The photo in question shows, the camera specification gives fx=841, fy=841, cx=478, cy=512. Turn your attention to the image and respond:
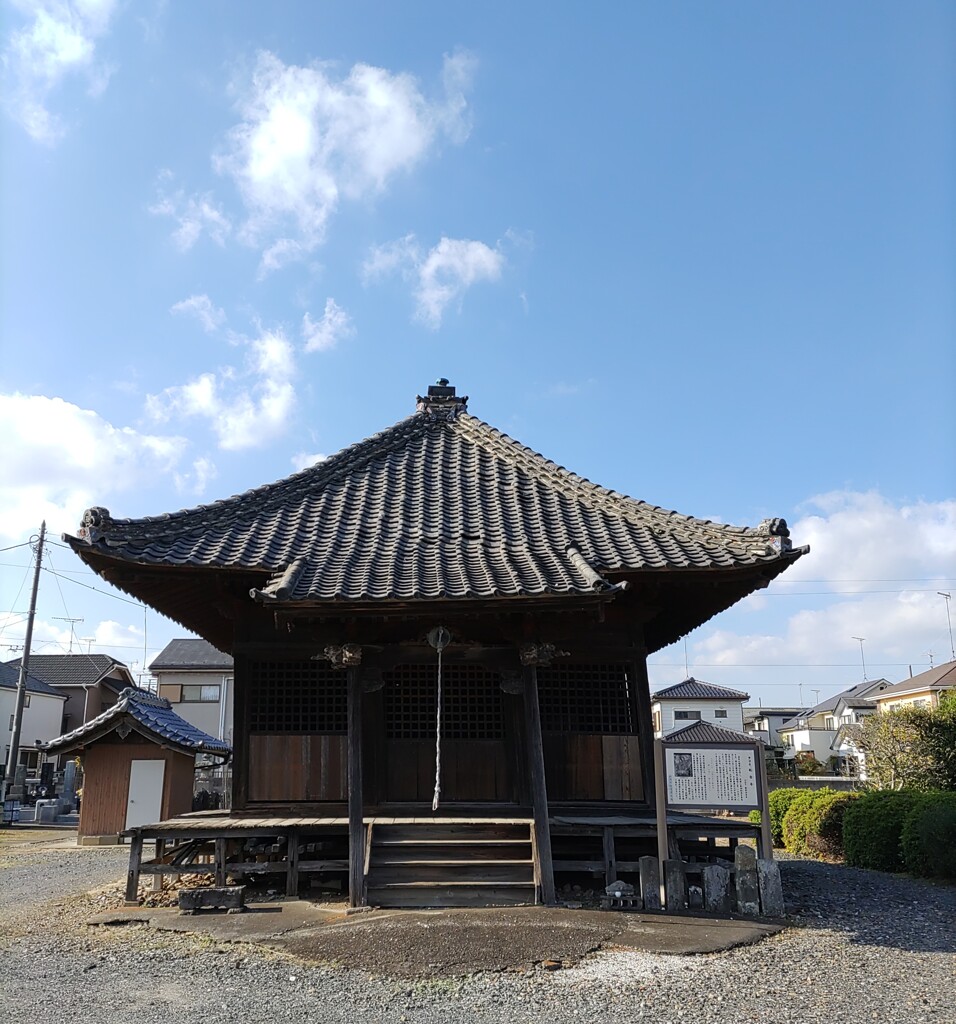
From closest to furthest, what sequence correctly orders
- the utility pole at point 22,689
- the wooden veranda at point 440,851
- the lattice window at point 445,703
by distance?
the wooden veranda at point 440,851, the lattice window at point 445,703, the utility pole at point 22,689

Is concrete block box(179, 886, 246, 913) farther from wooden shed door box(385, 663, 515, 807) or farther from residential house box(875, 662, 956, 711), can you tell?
residential house box(875, 662, 956, 711)

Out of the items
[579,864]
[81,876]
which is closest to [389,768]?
[579,864]

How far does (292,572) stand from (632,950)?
471 centimetres

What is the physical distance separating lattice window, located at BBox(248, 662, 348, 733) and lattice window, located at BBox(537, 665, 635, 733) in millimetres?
2522

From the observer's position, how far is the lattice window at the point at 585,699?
1042 cm

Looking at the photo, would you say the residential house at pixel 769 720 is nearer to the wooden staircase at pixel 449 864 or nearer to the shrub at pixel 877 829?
the shrub at pixel 877 829

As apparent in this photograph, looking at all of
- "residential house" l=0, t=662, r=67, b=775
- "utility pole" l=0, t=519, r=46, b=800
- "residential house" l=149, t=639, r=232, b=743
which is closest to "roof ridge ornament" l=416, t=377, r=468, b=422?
"utility pole" l=0, t=519, r=46, b=800

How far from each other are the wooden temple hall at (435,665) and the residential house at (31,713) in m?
40.7

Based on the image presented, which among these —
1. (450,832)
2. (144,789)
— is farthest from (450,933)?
(144,789)

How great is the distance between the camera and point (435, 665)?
10219 millimetres

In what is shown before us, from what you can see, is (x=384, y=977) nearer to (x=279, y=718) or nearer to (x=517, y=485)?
(x=279, y=718)

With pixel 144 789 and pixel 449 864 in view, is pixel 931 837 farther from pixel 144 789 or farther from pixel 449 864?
pixel 144 789

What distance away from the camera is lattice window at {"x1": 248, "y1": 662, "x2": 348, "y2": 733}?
10.3m

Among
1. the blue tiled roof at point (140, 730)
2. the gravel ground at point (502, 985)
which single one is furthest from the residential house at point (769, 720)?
the gravel ground at point (502, 985)
